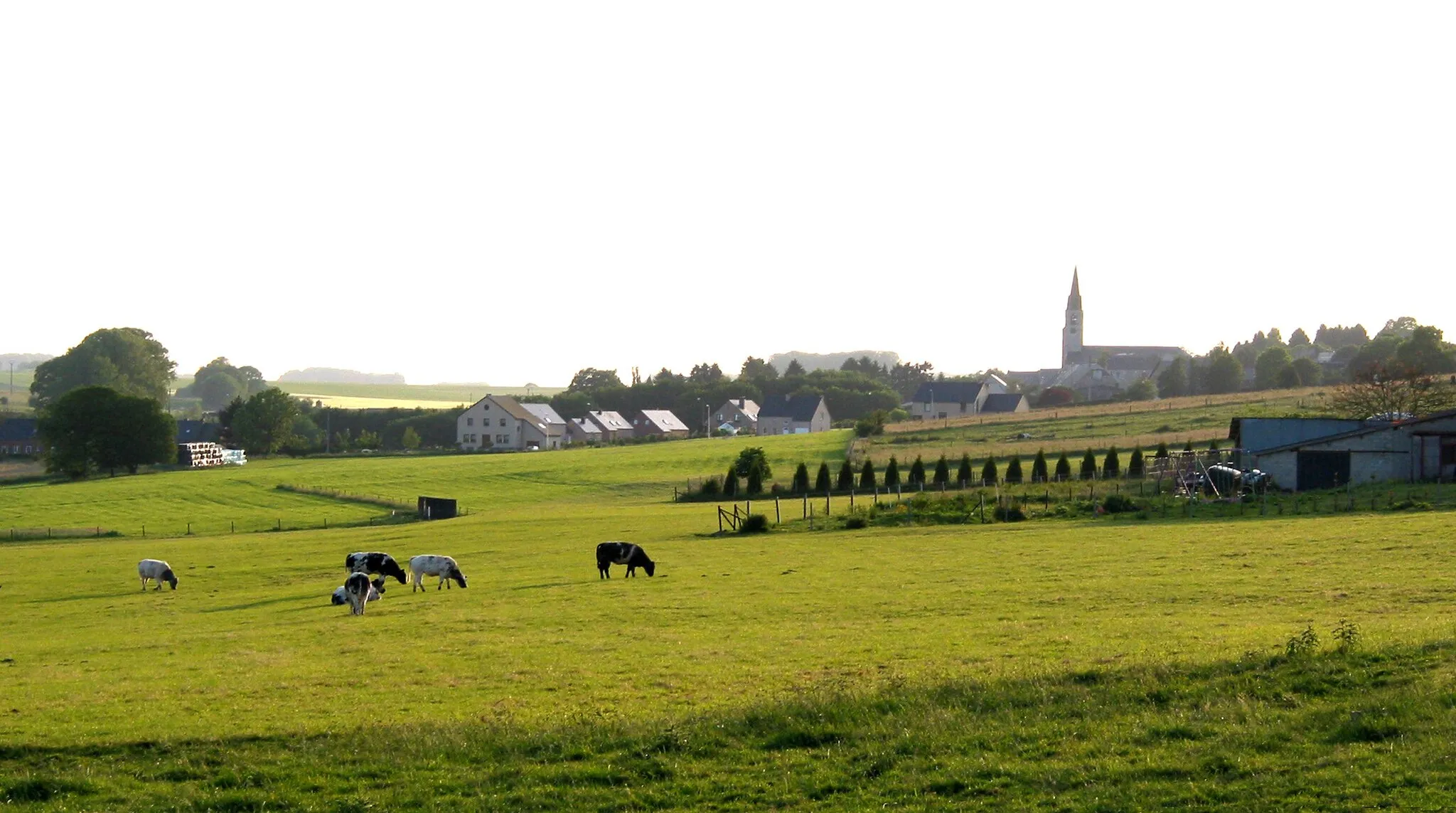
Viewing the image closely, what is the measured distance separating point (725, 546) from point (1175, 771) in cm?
3171

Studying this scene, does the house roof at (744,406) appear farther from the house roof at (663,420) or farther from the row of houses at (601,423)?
the house roof at (663,420)

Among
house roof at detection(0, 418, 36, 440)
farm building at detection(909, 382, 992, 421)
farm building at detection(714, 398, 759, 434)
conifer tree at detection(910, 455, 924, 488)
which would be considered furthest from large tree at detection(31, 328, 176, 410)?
conifer tree at detection(910, 455, 924, 488)

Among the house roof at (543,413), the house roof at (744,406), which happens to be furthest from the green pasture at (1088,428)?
the house roof at (744,406)

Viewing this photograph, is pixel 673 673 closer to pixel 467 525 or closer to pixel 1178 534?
pixel 1178 534

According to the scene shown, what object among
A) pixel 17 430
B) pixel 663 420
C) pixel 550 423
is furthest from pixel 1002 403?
pixel 17 430

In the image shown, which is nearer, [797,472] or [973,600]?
[973,600]

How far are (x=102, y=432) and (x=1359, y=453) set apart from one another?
8721 cm

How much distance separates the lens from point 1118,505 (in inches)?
2034

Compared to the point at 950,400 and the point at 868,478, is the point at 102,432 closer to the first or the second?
the point at 868,478

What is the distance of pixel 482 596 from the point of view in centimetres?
3067

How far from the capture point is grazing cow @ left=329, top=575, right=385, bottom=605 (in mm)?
30188

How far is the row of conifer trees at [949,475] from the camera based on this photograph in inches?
2702

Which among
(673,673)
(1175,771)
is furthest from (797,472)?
(1175,771)

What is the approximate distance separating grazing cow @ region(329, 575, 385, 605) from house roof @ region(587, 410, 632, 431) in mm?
133039
